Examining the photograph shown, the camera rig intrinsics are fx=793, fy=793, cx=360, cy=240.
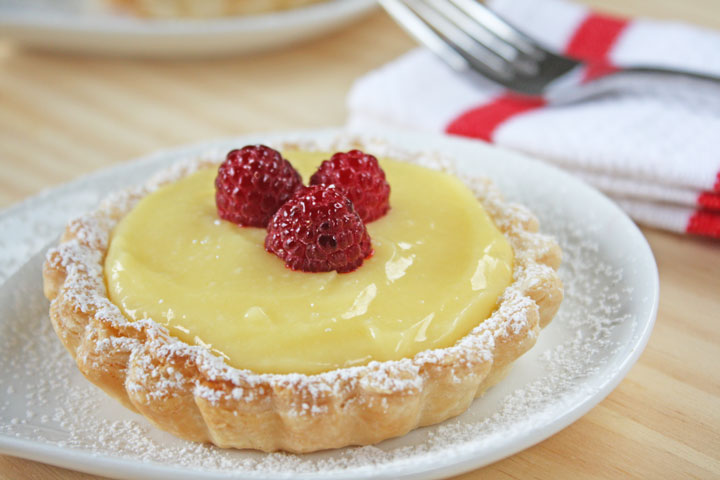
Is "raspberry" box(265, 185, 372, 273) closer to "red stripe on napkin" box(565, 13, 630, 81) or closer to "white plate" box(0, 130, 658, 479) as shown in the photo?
"white plate" box(0, 130, 658, 479)

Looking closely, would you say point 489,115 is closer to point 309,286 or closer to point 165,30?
point 309,286

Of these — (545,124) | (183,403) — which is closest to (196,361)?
(183,403)

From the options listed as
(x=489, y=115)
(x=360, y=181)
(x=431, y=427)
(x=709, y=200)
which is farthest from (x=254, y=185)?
(x=709, y=200)

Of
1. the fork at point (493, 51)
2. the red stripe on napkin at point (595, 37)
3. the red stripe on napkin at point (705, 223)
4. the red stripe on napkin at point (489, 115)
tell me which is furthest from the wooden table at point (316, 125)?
the red stripe on napkin at point (595, 37)

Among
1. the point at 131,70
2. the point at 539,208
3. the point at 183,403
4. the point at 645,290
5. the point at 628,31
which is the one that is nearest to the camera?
the point at 183,403

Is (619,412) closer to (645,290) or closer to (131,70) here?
(645,290)

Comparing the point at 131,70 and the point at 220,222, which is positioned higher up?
the point at 220,222

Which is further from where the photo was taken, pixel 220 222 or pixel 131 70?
pixel 131 70

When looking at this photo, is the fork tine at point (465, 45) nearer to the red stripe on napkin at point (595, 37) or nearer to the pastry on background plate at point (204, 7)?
→ the red stripe on napkin at point (595, 37)

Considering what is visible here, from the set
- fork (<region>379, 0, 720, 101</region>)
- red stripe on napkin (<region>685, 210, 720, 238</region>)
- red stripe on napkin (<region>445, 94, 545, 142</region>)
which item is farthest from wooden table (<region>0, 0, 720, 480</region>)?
red stripe on napkin (<region>445, 94, 545, 142</region>)
